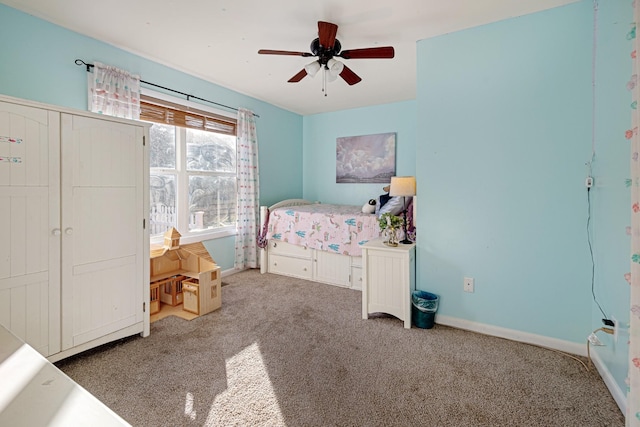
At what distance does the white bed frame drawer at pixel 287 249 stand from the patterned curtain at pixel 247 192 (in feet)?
0.98

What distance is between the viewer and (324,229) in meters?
3.73

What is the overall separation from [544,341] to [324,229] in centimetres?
231

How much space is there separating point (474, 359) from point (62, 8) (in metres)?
3.81

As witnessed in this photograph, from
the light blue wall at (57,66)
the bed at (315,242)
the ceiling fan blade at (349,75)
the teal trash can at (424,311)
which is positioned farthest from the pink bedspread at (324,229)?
the ceiling fan blade at (349,75)

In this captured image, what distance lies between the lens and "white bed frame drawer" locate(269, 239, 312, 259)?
3.93m

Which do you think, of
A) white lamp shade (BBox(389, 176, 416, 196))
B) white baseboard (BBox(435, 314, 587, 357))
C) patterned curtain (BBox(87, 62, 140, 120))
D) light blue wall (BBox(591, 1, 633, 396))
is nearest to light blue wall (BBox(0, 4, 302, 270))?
patterned curtain (BBox(87, 62, 140, 120))

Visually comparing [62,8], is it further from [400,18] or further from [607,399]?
[607,399]

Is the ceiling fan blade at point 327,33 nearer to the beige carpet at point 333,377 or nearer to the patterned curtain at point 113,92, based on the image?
the patterned curtain at point 113,92

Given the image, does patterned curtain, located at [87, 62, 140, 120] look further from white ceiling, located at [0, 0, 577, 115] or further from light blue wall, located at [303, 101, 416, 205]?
light blue wall, located at [303, 101, 416, 205]

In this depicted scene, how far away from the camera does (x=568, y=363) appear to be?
2014 millimetres

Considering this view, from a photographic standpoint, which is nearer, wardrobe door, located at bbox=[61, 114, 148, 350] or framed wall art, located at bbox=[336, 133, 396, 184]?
wardrobe door, located at bbox=[61, 114, 148, 350]

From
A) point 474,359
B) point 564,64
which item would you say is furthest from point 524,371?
point 564,64

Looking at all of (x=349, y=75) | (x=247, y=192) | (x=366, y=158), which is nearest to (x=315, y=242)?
(x=247, y=192)

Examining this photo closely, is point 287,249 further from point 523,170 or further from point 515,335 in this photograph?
point 523,170
